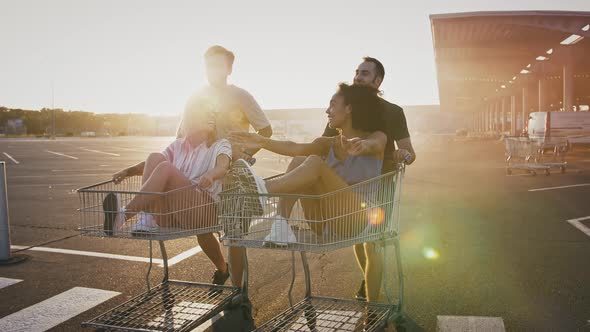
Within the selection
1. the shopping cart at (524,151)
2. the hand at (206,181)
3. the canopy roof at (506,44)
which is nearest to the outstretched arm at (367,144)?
the hand at (206,181)

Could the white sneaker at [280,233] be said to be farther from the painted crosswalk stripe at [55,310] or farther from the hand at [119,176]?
the painted crosswalk stripe at [55,310]

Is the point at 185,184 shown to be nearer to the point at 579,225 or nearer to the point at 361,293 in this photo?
the point at 361,293

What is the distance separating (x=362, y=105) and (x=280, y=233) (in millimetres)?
1114

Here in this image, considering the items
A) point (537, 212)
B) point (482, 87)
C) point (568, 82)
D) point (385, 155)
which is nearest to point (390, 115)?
point (385, 155)

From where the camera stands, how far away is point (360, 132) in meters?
4.06

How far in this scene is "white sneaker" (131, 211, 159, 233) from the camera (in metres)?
3.76

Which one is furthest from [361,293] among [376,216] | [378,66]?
[378,66]

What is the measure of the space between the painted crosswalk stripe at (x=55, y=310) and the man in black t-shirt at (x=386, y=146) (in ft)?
7.00

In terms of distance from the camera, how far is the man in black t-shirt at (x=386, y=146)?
4141mm

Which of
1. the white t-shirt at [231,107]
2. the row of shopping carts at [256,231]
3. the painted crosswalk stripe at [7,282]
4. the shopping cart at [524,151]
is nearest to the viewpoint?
the row of shopping carts at [256,231]

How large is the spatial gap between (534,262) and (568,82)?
29.7 meters

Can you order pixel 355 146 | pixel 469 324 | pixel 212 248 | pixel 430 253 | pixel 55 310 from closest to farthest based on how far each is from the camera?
pixel 355 146 < pixel 469 324 < pixel 55 310 < pixel 212 248 < pixel 430 253

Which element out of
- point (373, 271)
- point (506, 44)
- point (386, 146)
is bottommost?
point (373, 271)

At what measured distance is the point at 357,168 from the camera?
392 centimetres
